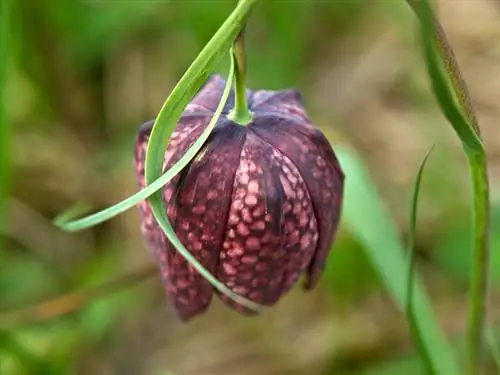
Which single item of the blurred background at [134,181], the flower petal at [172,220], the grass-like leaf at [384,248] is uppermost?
the flower petal at [172,220]

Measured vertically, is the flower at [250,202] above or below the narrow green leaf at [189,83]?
below

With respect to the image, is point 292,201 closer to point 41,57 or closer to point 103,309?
point 103,309

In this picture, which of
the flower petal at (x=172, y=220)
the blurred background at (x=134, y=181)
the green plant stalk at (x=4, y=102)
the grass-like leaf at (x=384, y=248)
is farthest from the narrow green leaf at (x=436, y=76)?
the blurred background at (x=134, y=181)

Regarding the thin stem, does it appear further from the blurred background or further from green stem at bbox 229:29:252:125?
the blurred background

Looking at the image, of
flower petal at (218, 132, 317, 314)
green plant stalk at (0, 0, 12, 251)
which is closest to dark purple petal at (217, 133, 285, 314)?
flower petal at (218, 132, 317, 314)

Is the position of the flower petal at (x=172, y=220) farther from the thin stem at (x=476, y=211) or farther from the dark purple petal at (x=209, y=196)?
the thin stem at (x=476, y=211)

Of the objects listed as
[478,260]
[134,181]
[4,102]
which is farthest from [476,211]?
[134,181]
